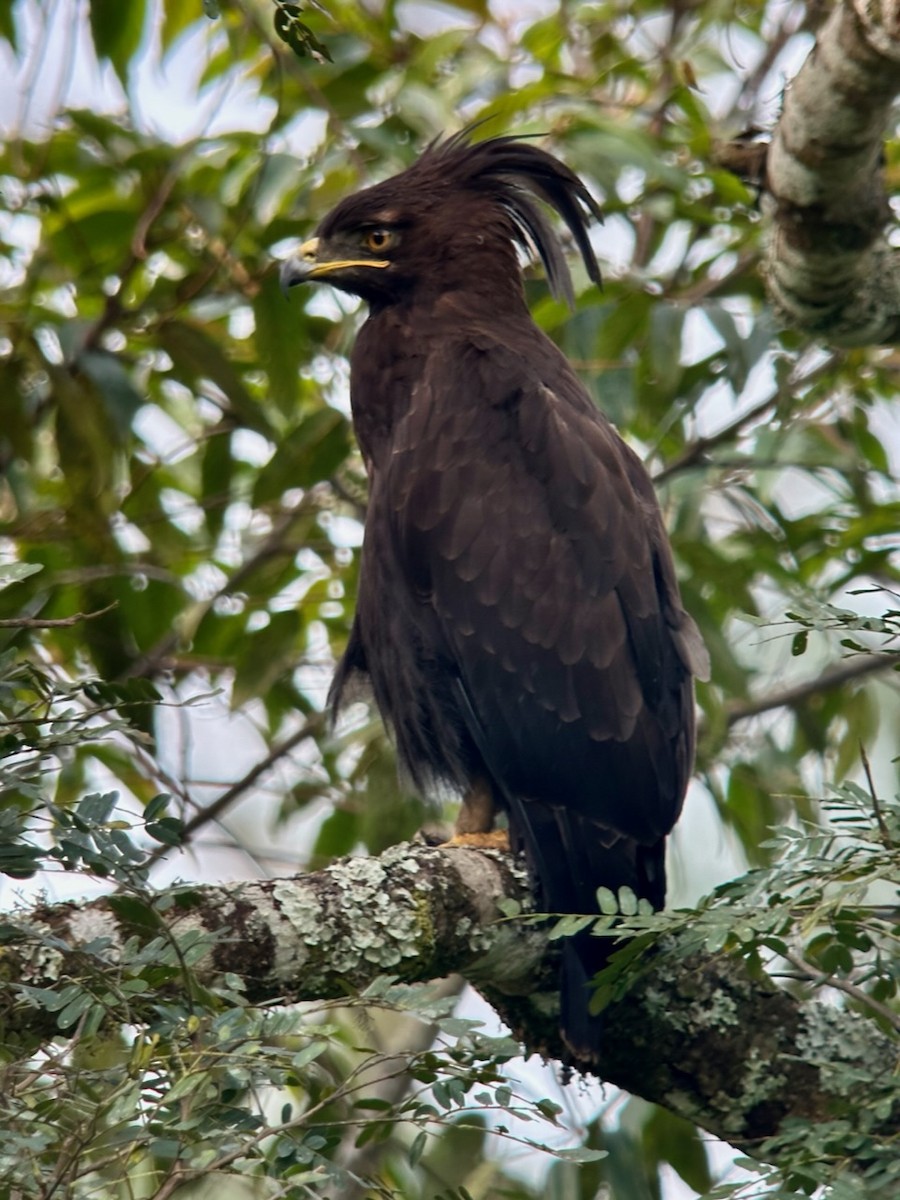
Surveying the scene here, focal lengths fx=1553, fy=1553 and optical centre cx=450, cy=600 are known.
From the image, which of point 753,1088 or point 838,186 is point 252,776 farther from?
point 838,186

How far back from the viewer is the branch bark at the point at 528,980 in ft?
9.90

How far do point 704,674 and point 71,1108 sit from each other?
2.42m

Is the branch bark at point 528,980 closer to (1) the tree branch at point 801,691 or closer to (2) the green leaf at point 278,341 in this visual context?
(2) the green leaf at point 278,341

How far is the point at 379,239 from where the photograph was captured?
4.80m

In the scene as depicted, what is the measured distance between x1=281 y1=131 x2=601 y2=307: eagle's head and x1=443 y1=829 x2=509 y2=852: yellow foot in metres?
1.62

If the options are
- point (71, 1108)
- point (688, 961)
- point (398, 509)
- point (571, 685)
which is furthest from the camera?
point (398, 509)

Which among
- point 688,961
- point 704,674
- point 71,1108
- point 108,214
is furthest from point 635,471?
point 71,1108

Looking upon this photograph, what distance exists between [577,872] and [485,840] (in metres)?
0.45

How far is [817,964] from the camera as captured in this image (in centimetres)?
344

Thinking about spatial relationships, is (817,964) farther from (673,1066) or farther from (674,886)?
(674,886)

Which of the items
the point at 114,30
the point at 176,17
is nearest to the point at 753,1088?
the point at 114,30

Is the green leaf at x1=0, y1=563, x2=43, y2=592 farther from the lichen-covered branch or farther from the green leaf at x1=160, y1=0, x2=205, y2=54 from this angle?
the green leaf at x1=160, y1=0, x2=205, y2=54

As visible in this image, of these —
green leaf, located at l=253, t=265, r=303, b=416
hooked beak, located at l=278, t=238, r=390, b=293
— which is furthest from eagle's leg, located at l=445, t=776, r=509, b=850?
hooked beak, located at l=278, t=238, r=390, b=293

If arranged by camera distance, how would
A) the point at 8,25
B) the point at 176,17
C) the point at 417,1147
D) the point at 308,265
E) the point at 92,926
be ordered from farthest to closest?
1. the point at 176,17
2. the point at 308,265
3. the point at 8,25
4. the point at 92,926
5. the point at 417,1147
